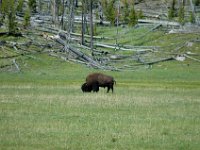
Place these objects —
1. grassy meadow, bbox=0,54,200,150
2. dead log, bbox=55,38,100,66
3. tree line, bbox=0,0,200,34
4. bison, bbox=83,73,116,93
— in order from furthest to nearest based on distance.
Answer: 1. tree line, bbox=0,0,200,34
2. dead log, bbox=55,38,100,66
3. bison, bbox=83,73,116,93
4. grassy meadow, bbox=0,54,200,150

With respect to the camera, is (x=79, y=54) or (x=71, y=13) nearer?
(x=79, y=54)

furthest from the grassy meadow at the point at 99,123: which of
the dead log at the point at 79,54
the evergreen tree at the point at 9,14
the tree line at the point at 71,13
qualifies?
the evergreen tree at the point at 9,14

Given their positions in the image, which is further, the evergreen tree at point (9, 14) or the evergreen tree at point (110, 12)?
the evergreen tree at point (110, 12)

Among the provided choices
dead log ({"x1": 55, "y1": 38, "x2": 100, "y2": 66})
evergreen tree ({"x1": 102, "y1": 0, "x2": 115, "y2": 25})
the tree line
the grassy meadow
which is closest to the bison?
the grassy meadow

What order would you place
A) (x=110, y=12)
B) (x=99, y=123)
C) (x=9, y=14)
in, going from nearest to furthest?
(x=99, y=123)
(x=9, y=14)
(x=110, y=12)

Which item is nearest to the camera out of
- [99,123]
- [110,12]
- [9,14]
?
[99,123]

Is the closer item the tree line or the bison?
the bison

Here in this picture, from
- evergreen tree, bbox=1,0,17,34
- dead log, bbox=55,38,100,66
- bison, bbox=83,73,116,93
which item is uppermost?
evergreen tree, bbox=1,0,17,34

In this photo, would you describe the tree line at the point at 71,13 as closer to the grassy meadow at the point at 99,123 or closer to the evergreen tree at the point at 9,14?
the evergreen tree at the point at 9,14

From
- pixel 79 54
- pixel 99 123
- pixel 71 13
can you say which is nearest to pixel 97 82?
pixel 99 123

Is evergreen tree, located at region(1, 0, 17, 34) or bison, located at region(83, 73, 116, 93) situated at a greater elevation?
evergreen tree, located at region(1, 0, 17, 34)

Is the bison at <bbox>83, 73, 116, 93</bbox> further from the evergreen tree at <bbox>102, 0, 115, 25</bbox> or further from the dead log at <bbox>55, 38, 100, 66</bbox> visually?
the evergreen tree at <bbox>102, 0, 115, 25</bbox>

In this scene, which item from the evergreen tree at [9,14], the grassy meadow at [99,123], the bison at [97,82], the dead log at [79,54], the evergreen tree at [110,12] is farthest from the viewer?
the evergreen tree at [110,12]

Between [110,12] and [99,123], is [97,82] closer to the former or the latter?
[99,123]
